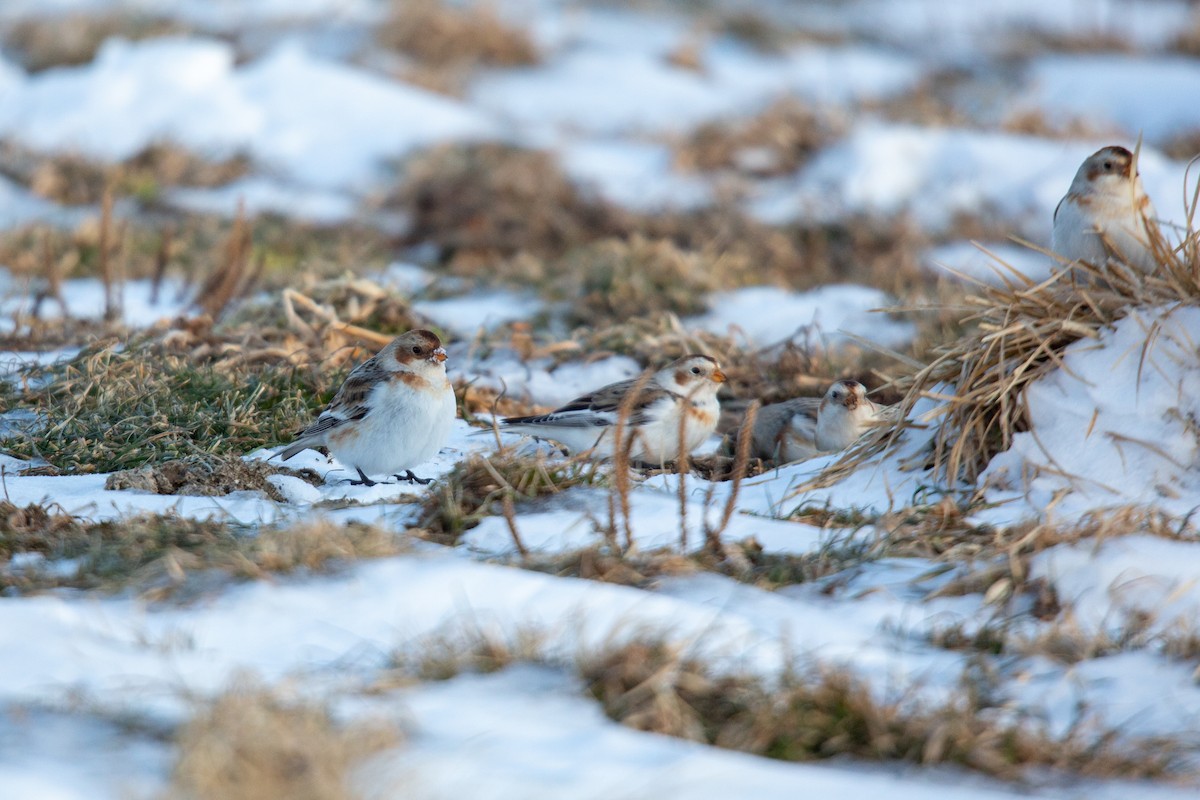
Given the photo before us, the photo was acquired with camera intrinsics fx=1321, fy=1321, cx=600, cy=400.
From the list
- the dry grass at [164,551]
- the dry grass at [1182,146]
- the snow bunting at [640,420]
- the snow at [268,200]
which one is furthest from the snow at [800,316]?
the dry grass at [1182,146]

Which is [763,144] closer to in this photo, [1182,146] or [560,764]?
[1182,146]

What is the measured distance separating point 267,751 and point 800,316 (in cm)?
555

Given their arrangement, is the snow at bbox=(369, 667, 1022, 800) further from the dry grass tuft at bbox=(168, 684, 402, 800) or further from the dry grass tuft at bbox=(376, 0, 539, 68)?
the dry grass tuft at bbox=(376, 0, 539, 68)

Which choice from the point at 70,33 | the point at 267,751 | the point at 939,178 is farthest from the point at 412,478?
the point at 70,33

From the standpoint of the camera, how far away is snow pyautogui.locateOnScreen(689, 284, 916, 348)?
23.5 ft

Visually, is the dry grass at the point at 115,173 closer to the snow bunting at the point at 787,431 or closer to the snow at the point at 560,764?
the snow bunting at the point at 787,431

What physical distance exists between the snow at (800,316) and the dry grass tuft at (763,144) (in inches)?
136

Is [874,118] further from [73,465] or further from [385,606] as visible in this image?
[385,606]

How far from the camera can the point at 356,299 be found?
6.79 m

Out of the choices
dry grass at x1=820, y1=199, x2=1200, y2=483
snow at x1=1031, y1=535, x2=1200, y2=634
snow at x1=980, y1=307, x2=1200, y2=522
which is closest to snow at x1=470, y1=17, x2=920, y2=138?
dry grass at x1=820, y1=199, x2=1200, y2=483

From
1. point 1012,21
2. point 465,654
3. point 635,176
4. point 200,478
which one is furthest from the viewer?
point 1012,21

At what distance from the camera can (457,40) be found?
14523mm

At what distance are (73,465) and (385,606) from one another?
2.13m

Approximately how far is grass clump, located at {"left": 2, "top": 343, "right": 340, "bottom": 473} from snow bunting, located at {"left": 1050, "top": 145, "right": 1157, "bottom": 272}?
3003 millimetres
